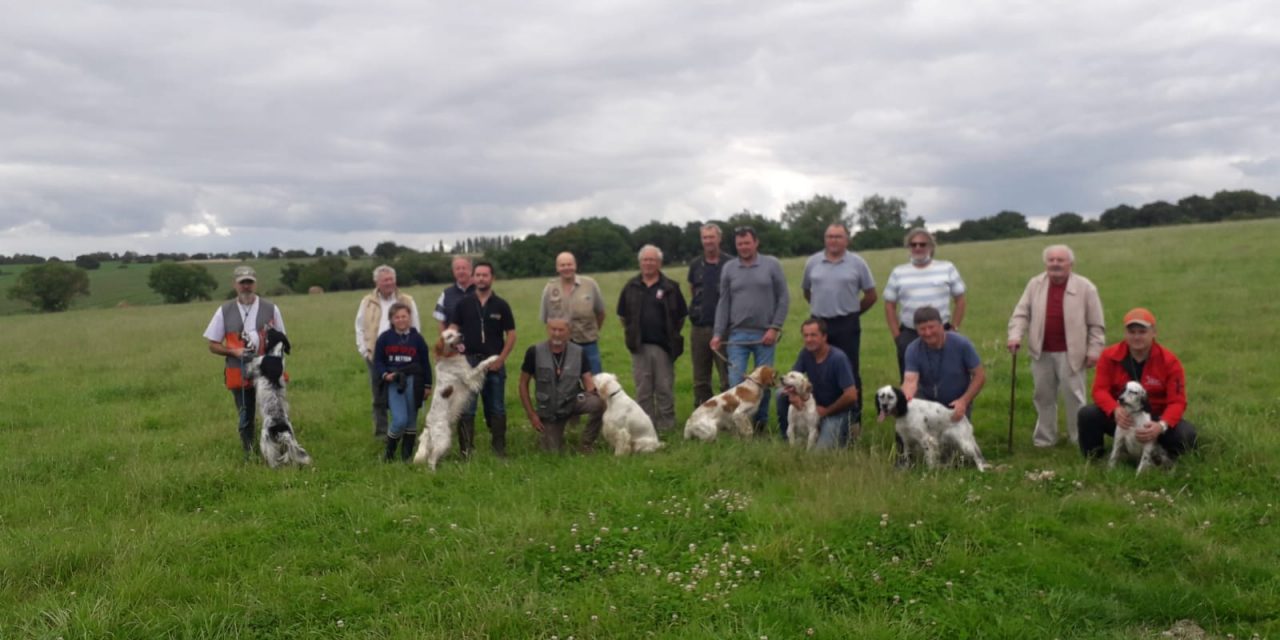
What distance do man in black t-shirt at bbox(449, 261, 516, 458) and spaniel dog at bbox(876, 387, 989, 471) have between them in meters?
3.54

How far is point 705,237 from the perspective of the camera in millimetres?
8578

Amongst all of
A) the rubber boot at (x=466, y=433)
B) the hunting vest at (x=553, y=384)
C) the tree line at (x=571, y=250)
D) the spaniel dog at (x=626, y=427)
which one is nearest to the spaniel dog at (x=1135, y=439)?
the spaniel dog at (x=626, y=427)

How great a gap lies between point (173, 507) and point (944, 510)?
5.94 m

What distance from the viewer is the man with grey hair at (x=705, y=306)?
862 cm

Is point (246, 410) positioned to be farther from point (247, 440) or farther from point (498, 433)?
point (498, 433)

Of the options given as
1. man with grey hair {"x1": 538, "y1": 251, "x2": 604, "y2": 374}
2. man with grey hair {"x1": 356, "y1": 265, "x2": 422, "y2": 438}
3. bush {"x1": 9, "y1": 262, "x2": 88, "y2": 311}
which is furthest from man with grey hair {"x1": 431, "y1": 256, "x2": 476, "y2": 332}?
bush {"x1": 9, "y1": 262, "x2": 88, "y2": 311}

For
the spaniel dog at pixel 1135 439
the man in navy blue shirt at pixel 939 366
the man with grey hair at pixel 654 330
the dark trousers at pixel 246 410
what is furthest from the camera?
the man with grey hair at pixel 654 330

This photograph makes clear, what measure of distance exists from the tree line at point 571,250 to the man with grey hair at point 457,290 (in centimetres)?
3058

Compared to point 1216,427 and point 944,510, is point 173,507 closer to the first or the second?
point 944,510

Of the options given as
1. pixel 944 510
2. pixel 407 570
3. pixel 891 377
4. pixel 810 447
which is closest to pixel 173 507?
pixel 407 570

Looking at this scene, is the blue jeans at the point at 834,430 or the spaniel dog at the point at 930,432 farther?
the blue jeans at the point at 834,430

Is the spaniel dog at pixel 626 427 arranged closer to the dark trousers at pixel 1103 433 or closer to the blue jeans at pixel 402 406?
the blue jeans at pixel 402 406

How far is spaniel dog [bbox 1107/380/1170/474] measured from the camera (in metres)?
6.33

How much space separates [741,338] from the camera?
27.0 feet
